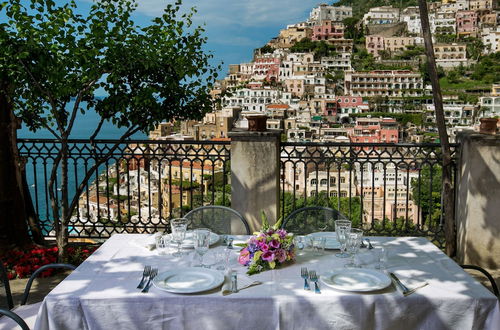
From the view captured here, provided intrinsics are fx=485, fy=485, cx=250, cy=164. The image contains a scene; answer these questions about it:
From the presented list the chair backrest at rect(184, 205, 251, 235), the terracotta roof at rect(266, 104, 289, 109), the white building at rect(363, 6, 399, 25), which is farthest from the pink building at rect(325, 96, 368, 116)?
the chair backrest at rect(184, 205, 251, 235)

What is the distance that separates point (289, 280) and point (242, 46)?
12175 centimetres

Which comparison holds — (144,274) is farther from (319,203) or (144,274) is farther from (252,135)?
(319,203)

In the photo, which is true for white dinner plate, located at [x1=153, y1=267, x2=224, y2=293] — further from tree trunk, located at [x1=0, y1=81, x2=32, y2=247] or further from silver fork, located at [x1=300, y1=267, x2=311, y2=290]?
tree trunk, located at [x1=0, y1=81, x2=32, y2=247]

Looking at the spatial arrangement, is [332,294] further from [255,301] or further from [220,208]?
[220,208]

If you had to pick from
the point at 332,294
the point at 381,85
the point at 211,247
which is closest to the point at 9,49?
the point at 211,247

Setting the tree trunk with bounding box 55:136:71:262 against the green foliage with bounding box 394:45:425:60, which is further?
the green foliage with bounding box 394:45:425:60

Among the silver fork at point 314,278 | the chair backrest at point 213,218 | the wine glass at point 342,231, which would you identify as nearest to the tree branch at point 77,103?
the chair backrest at point 213,218

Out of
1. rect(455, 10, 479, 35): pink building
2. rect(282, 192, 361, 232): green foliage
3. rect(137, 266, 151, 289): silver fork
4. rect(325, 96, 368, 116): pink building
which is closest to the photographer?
rect(137, 266, 151, 289): silver fork

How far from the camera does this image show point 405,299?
1737mm

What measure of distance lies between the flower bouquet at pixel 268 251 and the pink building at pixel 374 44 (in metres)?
99.1

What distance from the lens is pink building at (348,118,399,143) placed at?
5734 cm

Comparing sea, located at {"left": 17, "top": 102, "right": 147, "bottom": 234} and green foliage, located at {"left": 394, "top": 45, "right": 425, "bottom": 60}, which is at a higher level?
green foliage, located at {"left": 394, "top": 45, "right": 425, "bottom": 60}

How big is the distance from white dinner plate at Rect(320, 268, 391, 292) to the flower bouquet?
0.67 ft

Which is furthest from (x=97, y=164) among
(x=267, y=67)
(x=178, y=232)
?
(x=267, y=67)
